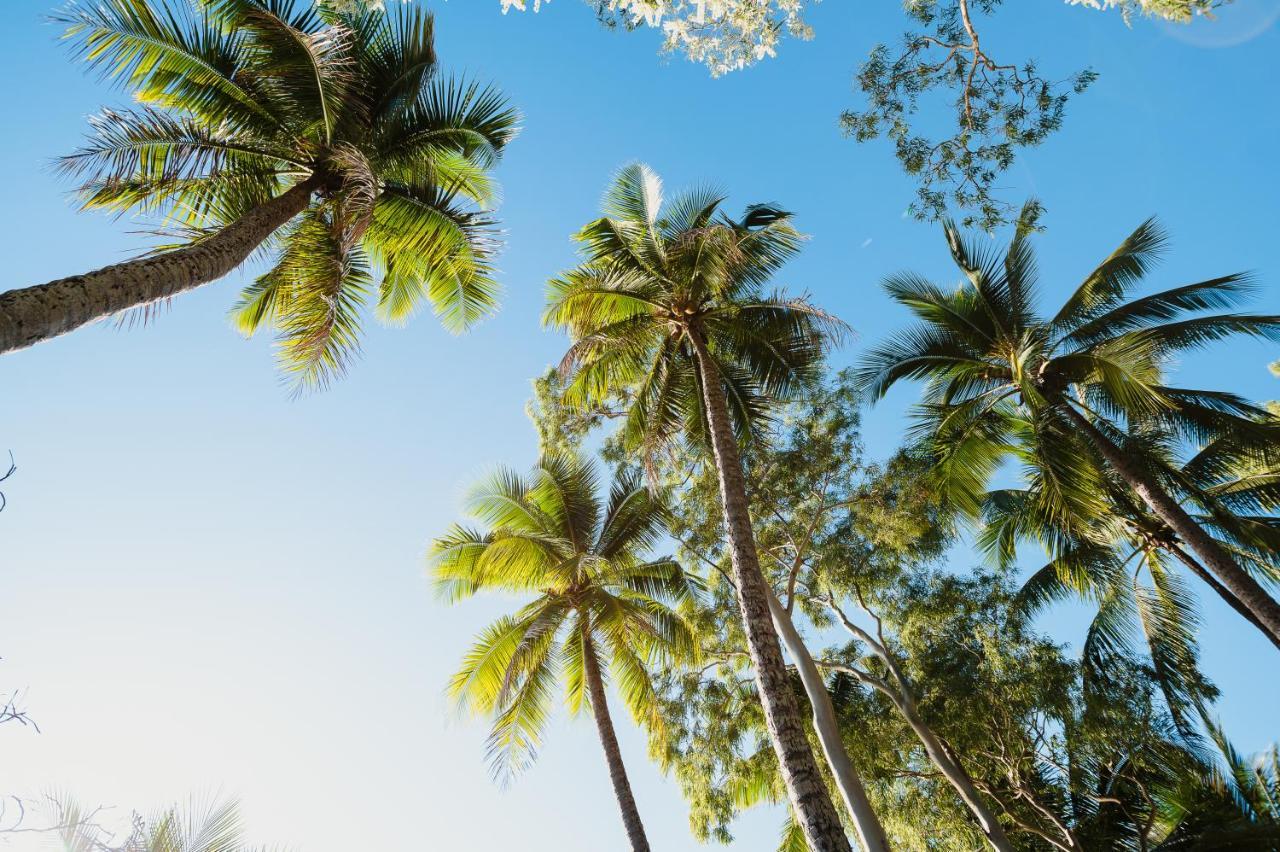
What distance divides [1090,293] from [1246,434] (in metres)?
3.54

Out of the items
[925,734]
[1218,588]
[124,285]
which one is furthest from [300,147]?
[1218,588]

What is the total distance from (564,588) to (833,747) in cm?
629

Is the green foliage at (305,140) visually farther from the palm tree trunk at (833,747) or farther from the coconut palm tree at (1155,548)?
the coconut palm tree at (1155,548)

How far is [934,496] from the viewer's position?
1368cm

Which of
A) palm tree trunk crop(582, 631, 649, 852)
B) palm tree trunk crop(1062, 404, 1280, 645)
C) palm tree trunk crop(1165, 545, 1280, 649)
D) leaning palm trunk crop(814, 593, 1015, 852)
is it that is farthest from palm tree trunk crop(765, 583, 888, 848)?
palm tree trunk crop(1165, 545, 1280, 649)

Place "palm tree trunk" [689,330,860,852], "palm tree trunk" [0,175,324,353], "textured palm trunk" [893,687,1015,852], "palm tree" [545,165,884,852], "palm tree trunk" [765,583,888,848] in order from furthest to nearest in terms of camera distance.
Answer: "palm tree" [545,165,884,852] < "textured palm trunk" [893,687,1015,852] < "palm tree trunk" [765,583,888,848] < "palm tree trunk" [689,330,860,852] < "palm tree trunk" [0,175,324,353]

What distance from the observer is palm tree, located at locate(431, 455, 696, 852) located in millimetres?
13570

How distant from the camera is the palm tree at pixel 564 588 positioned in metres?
13.6

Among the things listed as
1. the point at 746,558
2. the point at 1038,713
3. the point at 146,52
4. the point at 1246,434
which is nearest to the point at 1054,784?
the point at 1038,713

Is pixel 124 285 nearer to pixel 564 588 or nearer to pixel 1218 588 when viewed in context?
pixel 564 588

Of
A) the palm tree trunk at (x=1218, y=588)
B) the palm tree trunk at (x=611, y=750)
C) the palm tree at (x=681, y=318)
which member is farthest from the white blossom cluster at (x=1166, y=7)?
the palm tree trunk at (x=611, y=750)

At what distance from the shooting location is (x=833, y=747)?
369 inches

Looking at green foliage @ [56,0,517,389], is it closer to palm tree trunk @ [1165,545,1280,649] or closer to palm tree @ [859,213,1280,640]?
palm tree @ [859,213,1280,640]

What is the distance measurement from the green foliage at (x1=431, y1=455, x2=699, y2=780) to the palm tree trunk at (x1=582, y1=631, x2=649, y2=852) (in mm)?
317
